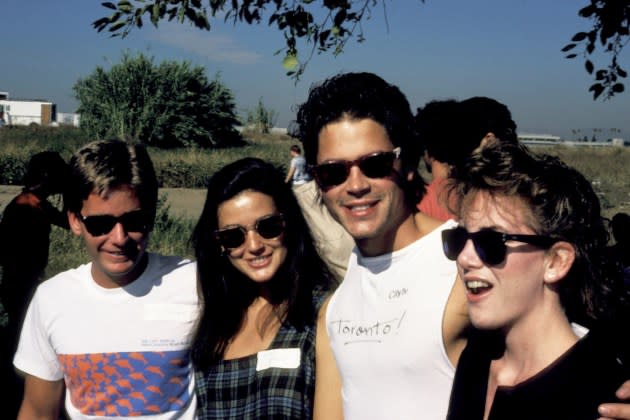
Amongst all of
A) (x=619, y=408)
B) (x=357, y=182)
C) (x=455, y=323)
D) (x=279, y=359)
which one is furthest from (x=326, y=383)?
(x=619, y=408)

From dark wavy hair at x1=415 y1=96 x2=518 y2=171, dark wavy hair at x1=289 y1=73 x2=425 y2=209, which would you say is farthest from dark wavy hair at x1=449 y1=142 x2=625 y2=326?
dark wavy hair at x1=415 y1=96 x2=518 y2=171

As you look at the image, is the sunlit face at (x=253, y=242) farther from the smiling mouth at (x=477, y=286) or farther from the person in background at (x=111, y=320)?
the smiling mouth at (x=477, y=286)

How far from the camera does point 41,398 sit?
100 inches

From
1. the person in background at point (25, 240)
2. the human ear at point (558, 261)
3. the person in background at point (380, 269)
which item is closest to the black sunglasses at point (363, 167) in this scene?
the person in background at point (380, 269)

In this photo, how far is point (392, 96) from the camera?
243 centimetres

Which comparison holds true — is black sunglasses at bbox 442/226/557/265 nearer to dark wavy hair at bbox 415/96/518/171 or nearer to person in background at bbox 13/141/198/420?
person in background at bbox 13/141/198/420

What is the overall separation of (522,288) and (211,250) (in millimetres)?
1421

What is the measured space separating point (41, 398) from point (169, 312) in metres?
0.60

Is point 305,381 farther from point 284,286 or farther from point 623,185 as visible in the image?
point 623,185

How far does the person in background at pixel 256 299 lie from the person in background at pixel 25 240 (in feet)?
11.8

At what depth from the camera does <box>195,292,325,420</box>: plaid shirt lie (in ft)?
7.61

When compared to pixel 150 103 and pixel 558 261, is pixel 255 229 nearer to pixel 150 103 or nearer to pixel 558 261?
pixel 558 261

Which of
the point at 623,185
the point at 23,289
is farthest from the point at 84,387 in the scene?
the point at 623,185

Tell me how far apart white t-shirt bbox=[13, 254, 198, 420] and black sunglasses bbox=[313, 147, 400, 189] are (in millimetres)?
809
